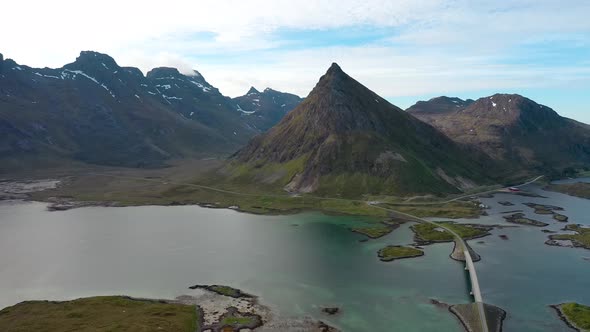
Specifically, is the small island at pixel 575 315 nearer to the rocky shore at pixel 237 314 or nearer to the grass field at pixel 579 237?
the rocky shore at pixel 237 314

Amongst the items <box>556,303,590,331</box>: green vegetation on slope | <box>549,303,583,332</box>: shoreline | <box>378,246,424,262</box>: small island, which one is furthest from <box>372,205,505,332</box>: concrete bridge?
<box>378,246,424,262</box>: small island

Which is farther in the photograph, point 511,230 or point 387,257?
point 511,230

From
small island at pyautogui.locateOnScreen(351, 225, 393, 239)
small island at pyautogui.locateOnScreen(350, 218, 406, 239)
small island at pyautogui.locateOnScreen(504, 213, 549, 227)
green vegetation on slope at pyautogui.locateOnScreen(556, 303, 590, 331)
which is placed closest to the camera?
green vegetation on slope at pyautogui.locateOnScreen(556, 303, 590, 331)

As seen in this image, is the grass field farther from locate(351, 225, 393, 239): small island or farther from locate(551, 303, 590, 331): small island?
locate(551, 303, 590, 331): small island

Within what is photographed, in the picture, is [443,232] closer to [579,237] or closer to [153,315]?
[579,237]

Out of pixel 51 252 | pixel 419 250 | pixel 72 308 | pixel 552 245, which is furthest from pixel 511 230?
pixel 51 252

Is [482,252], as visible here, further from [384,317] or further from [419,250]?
[384,317]
